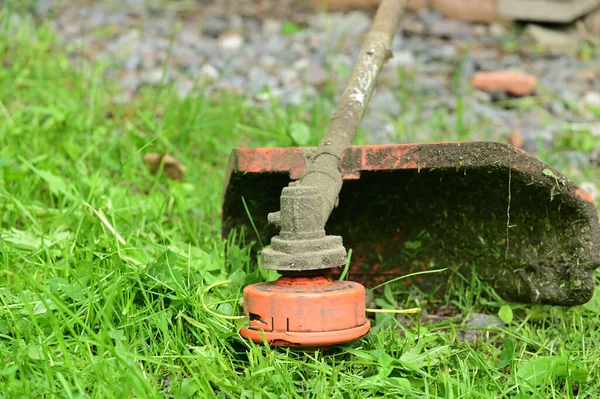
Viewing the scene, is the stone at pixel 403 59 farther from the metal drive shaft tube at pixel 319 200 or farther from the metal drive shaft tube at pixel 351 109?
the metal drive shaft tube at pixel 319 200

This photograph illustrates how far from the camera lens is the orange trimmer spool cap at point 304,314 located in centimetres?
132

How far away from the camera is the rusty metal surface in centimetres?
154

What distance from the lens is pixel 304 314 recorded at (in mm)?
1318

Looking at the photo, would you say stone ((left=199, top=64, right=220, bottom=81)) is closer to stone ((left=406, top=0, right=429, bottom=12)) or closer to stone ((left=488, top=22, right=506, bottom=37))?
stone ((left=406, top=0, right=429, bottom=12))

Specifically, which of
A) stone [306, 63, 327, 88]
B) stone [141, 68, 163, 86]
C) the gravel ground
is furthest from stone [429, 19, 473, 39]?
stone [141, 68, 163, 86]

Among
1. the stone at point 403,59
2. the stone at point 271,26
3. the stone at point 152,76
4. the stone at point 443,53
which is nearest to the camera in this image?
the stone at point 152,76

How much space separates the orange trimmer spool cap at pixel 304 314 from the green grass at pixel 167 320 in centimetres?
4

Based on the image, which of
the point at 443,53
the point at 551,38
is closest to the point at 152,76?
the point at 443,53

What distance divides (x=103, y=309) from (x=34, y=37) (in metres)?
2.37

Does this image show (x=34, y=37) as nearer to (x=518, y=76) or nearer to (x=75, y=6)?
(x=75, y=6)

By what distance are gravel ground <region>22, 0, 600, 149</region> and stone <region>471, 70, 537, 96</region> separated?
0.05m

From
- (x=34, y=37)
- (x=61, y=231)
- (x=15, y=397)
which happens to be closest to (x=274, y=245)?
(x=15, y=397)

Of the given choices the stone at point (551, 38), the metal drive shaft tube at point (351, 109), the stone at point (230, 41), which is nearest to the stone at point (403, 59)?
the stone at point (230, 41)

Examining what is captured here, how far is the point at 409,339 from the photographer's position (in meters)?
1.52
